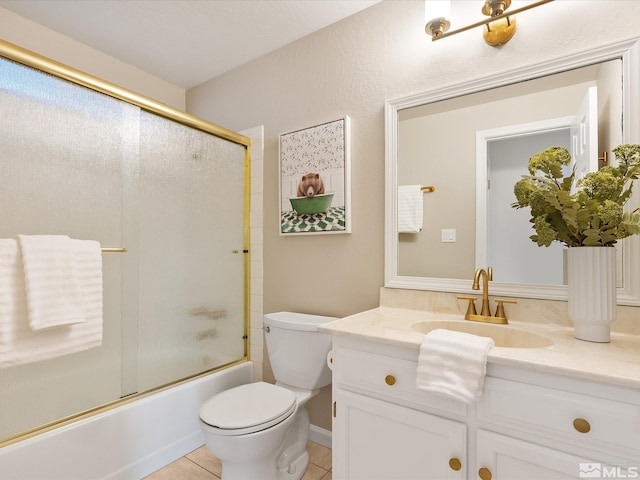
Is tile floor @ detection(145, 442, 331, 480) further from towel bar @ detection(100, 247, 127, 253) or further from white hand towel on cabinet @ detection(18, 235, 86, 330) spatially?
towel bar @ detection(100, 247, 127, 253)

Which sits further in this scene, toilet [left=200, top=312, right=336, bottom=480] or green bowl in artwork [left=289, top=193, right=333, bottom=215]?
green bowl in artwork [left=289, top=193, right=333, bottom=215]

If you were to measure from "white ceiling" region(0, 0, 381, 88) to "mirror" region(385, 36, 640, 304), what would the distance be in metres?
0.75

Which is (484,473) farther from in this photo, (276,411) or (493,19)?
(493,19)

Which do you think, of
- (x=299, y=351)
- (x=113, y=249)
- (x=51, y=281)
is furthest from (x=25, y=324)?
(x=299, y=351)

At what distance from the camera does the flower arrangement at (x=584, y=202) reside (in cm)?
102

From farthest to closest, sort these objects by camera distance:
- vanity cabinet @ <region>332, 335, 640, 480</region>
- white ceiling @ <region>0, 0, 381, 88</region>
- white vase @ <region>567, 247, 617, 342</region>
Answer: white ceiling @ <region>0, 0, 381, 88</region>, white vase @ <region>567, 247, 617, 342</region>, vanity cabinet @ <region>332, 335, 640, 480</region>

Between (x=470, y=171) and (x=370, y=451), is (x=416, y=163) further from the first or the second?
(x=370, y=451)

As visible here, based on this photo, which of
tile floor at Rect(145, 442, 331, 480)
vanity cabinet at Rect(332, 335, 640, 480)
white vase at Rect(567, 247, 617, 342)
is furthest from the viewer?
tile floor at Rect(145, 442, 331, 480)

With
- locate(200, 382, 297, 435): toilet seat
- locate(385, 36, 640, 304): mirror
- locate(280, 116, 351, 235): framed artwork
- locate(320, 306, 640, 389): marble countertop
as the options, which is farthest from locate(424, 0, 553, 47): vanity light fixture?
locate(200, 382, 297, 435): toilet seat

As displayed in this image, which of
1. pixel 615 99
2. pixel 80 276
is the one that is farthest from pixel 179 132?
pixel 615 99

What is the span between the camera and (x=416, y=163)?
1625 mm

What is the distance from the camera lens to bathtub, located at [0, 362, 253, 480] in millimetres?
1317

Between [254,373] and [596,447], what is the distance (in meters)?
1.83

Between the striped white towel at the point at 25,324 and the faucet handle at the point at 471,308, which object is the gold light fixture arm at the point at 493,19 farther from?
the striped white towel at the point at 25,324
